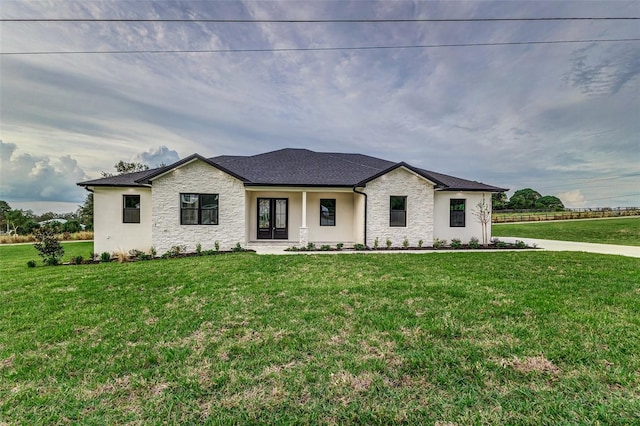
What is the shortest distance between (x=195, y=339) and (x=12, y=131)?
18.5 metres

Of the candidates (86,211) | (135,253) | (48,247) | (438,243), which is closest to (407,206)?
(438,243)

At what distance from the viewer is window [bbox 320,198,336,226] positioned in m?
14.4

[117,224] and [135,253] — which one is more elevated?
[117,224]

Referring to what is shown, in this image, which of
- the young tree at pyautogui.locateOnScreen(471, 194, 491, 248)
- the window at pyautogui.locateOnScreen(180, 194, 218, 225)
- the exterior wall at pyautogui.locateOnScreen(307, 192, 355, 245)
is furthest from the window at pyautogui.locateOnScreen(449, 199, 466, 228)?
the window at pyautogui.locateOnScreen(180, 194, 218, 225)

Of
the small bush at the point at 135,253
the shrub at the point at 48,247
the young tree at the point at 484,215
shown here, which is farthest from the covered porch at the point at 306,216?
the shrub at the point at 48,247

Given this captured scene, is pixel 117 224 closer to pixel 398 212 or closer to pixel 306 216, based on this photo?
pixel 306 216

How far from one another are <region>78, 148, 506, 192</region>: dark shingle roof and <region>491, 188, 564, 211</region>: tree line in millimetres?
43185

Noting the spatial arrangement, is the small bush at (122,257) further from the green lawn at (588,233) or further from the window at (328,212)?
the green lawn at (588,233)

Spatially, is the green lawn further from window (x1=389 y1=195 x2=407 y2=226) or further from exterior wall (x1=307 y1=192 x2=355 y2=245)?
exterior wall (x1=307 y1=192 x2=355 y2=245)

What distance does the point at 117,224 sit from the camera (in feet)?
39.6

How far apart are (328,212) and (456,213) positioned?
Result: 663 cm

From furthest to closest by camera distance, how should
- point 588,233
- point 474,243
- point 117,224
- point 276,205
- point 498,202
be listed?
point 498,202
point 588,233
point 276,205
point 474,243
point 117,224

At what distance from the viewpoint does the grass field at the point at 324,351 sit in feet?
7.99

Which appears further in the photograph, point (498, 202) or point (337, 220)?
point (498, 202)
